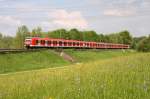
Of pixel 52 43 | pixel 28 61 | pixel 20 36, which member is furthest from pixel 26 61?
pixel 20 36

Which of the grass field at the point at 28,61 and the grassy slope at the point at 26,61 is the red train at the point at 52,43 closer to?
the grass field at the point at 28,61

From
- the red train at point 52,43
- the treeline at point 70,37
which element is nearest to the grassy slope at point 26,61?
the red train at point 52,43

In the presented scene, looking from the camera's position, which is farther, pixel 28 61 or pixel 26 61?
pixel 28 61

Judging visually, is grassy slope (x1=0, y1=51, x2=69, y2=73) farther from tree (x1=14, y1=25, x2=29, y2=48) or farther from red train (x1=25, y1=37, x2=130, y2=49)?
tree (x1=14, y1=25, x2=29, y2=48)

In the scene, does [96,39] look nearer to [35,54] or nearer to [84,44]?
[84,44]

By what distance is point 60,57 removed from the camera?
6334 centimetres

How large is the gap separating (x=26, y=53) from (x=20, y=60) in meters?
5.29

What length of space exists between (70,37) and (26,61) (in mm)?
94178

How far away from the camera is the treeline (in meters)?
102

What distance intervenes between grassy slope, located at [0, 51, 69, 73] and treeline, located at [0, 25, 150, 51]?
119 ft

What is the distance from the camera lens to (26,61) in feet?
168

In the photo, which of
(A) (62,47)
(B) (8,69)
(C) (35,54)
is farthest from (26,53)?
(A) (62,47)

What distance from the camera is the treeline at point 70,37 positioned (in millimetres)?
101637

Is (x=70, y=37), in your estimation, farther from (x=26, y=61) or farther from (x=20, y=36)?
(x=26, y=61)
